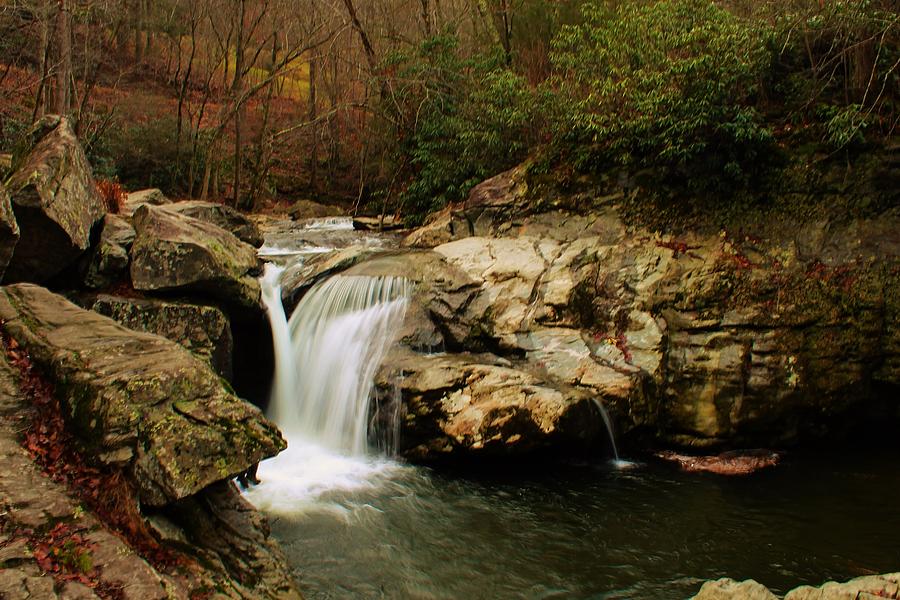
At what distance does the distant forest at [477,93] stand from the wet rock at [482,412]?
4590mm

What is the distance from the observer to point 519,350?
884 cm

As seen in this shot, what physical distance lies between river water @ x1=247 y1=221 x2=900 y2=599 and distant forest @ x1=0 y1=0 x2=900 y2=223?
189 inches

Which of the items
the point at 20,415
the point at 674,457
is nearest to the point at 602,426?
the point at 674,457

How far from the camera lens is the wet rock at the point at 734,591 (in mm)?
4070

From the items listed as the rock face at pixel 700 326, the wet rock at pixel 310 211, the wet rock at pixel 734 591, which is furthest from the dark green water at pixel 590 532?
the wet rock at pixel 310 211

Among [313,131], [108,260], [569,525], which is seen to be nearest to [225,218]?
[108,260]

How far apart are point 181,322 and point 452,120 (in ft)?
30.1

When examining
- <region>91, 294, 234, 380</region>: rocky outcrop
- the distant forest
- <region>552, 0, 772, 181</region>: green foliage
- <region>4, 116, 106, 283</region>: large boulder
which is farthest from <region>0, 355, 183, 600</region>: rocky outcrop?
the distant forest

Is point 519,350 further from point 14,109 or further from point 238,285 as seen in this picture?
point 14,109

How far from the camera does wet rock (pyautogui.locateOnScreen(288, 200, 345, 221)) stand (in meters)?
20.8

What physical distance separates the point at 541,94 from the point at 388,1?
10.7m

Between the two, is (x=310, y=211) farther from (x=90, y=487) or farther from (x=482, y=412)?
(x=90, y=487)

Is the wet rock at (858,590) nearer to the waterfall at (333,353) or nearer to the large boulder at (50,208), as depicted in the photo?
the waterfall at (333,353)

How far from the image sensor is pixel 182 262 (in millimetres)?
8102
